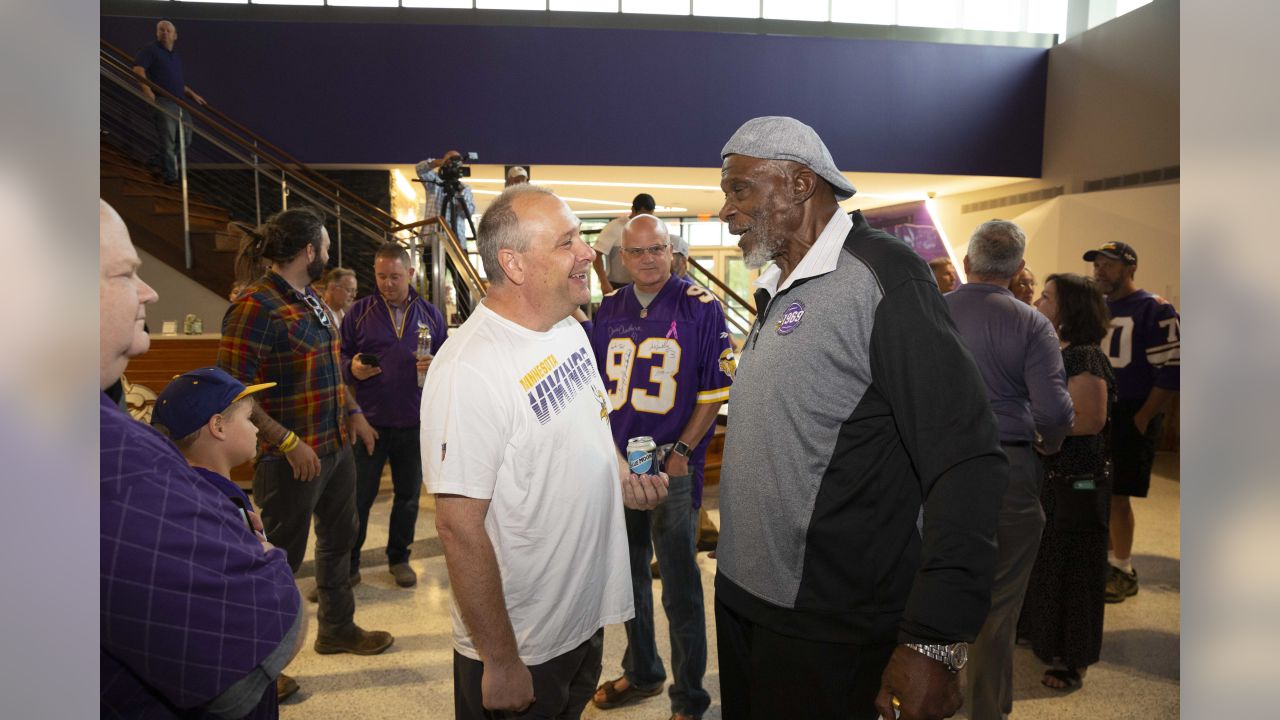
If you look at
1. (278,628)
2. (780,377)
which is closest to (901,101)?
(780,377)

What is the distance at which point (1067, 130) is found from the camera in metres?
12.1

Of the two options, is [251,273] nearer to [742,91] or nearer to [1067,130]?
[742,91]

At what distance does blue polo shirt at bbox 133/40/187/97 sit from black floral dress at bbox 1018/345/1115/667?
8.16m

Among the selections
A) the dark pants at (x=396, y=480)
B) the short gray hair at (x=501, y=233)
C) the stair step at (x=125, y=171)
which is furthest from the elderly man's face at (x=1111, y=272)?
the stair step at (x=125, y=171)

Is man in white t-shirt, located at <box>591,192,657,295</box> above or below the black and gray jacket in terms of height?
above

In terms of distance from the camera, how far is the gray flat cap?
1670 mm

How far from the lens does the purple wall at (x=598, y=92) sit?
36.8 feet

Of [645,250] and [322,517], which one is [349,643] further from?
[645,250]

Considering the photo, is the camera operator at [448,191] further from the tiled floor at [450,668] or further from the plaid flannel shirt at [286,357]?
the plaid flannel shirt at [286,357]

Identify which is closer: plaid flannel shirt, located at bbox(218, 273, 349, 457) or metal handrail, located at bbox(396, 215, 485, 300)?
plaid flannel shirt, located at bbox(218, 273, 349, 457)

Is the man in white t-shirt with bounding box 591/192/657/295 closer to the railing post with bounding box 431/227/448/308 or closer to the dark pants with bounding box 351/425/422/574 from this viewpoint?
the dark pants with bounding box 351/425/422/574

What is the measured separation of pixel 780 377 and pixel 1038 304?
273 centimetres

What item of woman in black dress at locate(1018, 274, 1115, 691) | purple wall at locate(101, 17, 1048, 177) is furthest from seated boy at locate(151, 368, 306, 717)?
purple wall at locate(101, 17, 1048, 177)

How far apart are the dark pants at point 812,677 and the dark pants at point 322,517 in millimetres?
2227
